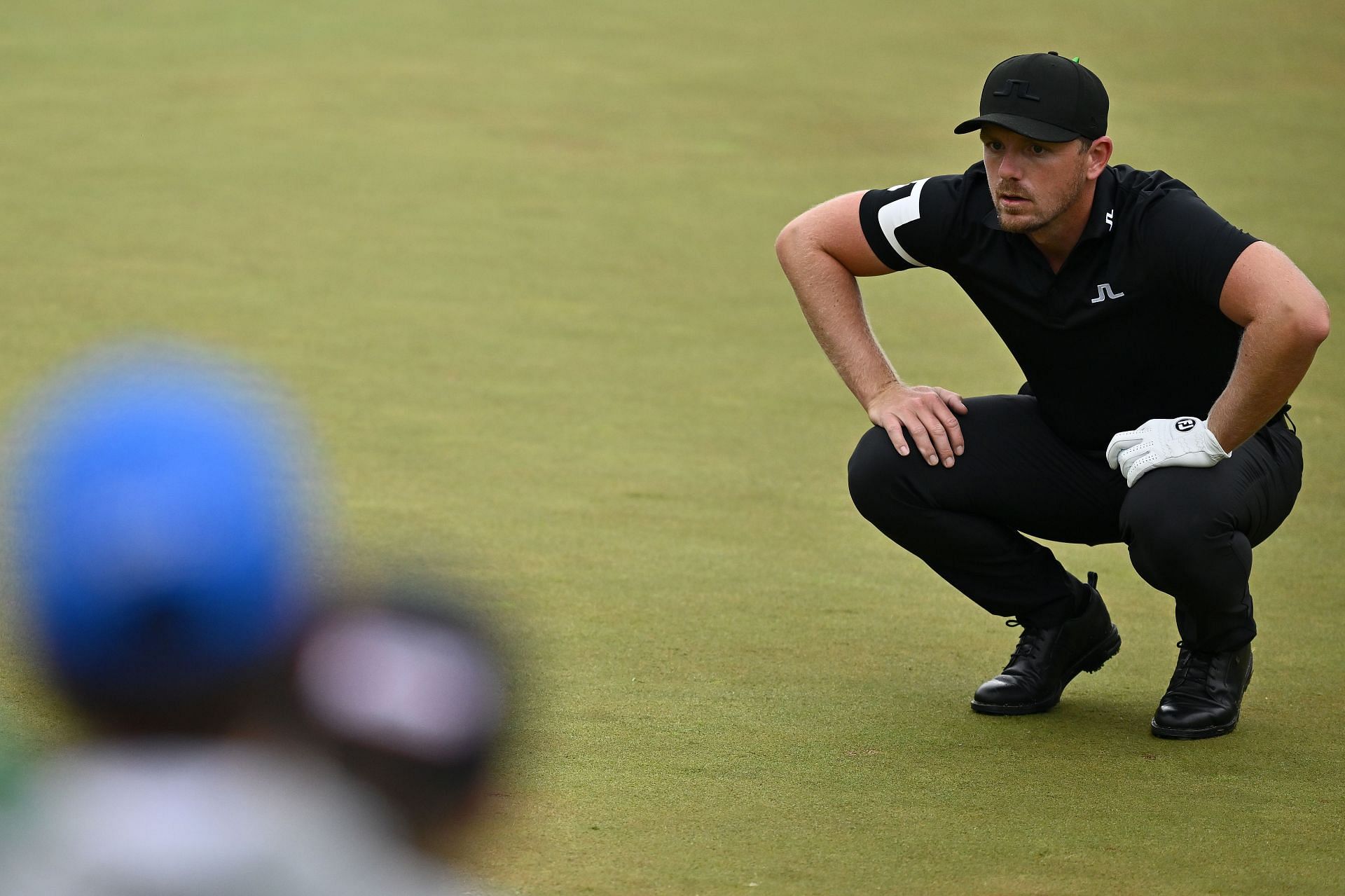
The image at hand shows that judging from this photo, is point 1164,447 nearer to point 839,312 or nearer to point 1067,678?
point 1067,678

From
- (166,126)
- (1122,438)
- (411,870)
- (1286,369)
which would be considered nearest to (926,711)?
(1122,438)

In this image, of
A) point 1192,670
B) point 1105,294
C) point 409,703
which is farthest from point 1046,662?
point 409,703

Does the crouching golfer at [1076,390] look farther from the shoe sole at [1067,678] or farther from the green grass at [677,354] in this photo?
the green grass at [677,354]

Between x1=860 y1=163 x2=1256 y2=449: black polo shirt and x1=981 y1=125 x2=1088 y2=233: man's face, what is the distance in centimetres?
7

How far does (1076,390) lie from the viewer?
243 cm

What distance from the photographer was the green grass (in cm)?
198

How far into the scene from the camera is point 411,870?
0.60 meters

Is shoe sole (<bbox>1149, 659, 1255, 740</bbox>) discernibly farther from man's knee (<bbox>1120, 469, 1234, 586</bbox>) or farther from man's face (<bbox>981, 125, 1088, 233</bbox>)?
man's face (<bbox>981, 125, 1088, 233</bbox>)

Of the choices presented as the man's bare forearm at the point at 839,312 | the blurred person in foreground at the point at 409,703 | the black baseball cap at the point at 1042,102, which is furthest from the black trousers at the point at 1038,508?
the blurred person in foreground at the point at 409,703

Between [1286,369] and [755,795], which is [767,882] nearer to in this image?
[755,795]

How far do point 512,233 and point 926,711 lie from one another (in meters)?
4.26

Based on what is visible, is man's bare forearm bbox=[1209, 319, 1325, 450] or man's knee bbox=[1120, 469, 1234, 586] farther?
man's knee bbox=[1120, 469, 1234, 586]

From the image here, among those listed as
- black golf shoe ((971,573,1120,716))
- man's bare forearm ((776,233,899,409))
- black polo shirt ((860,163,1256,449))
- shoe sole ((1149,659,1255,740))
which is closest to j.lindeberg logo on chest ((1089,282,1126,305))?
black polo shirt ((860,163,1256,449))

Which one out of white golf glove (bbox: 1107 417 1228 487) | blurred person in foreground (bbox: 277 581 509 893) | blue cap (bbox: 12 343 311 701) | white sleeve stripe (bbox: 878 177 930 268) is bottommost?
white golf glove (bbox: 1107 417 1228 487)
